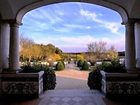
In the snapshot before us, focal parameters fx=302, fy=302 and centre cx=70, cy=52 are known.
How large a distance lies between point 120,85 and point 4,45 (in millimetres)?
4214

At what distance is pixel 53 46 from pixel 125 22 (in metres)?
21.6

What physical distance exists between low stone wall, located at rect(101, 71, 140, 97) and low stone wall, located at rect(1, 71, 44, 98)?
2276mm

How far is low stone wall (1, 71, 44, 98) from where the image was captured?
9.80 metres

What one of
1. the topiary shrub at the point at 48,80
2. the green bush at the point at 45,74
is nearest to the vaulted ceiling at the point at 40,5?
the green bush at the point at 45,74

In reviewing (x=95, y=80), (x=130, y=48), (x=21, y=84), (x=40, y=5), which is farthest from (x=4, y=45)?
(x=130, y=48)

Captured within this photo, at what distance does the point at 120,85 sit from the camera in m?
9.88

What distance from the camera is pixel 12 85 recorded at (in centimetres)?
991

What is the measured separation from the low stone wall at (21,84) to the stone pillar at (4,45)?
571 mm

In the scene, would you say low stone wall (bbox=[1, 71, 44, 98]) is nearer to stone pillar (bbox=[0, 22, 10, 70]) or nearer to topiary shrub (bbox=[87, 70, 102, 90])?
stone pillar (bbox=[0, 22, 10, 70])

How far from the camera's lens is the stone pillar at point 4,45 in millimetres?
10242

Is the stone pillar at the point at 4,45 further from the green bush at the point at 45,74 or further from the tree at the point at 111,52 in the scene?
the tree at the point at 111,52

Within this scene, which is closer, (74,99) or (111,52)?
(74,99)

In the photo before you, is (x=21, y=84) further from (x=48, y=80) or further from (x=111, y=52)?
(x=111, y=52)

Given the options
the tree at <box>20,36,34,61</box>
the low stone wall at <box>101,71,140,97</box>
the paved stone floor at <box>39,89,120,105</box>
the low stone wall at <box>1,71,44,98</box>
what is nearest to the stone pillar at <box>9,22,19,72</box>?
the low stone wall at <box>1,71,44,98</box>
